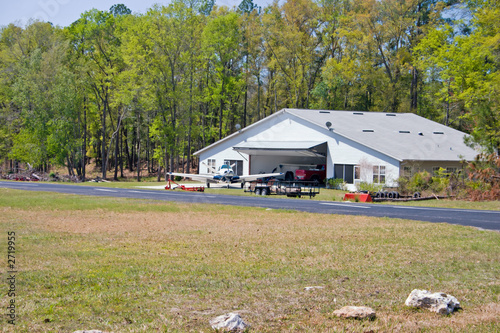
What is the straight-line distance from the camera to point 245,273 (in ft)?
29.8

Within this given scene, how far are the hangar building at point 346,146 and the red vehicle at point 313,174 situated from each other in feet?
4.23

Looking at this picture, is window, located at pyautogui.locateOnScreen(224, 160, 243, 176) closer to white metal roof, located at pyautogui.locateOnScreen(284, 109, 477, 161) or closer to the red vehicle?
the red vehicle

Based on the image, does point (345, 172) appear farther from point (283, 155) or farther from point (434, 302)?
point (434, 302)

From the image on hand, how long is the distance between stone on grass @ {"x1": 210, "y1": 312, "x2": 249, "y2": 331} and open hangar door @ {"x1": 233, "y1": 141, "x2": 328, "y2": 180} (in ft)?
110

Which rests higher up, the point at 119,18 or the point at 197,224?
the point at 119,18

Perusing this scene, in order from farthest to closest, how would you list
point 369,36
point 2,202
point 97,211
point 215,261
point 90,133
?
1. point 90,133
2. point 369,36
3. point 2,202
4. point 97,211
5. point 215,261

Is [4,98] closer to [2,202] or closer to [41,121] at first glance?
[41,121]

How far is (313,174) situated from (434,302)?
3479cm

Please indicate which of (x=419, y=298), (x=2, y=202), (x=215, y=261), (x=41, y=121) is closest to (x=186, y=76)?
(x=41, y=121)

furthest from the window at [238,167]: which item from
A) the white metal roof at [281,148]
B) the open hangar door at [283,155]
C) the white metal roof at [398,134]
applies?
→ the white metal roof at [398,134]

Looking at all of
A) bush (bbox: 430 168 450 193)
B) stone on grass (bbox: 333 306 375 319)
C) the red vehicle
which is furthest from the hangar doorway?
stone on grass (bbox: 333 306 375 319)

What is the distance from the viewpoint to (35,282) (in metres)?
8.08

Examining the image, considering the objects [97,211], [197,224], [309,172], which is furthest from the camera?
[309,172]

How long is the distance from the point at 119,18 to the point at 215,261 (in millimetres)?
52717
